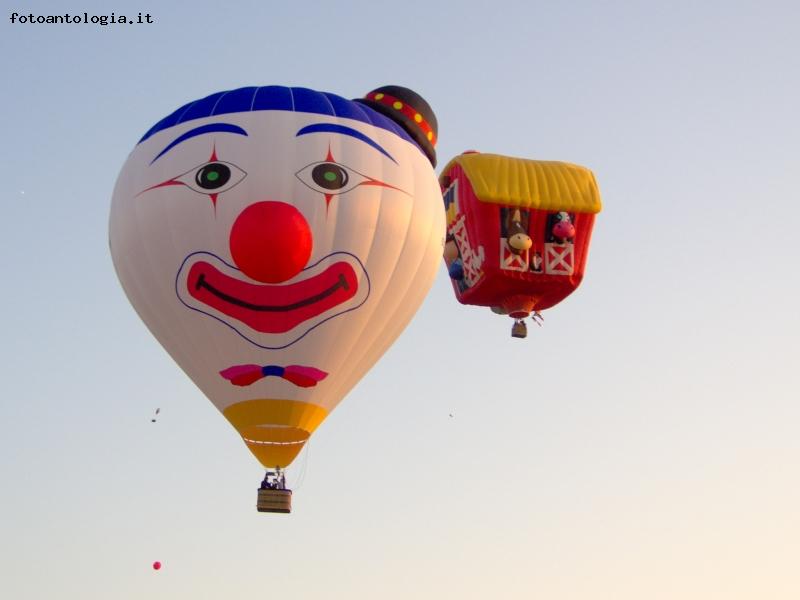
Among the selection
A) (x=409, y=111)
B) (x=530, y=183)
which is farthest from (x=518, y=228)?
(x=409, y=111)

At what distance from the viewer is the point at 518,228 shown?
22281mm

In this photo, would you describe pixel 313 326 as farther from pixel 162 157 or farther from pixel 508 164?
pixel 508 164

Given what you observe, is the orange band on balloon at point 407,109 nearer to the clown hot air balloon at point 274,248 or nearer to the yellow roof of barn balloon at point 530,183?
the clown hot air balloon at point 274,248

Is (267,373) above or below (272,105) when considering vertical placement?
below

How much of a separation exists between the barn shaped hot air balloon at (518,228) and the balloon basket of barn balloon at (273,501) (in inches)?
241

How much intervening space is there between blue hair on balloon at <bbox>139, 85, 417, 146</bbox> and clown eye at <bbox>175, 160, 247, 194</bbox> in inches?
35.4

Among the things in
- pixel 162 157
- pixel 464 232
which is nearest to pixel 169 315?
pixel 162 157

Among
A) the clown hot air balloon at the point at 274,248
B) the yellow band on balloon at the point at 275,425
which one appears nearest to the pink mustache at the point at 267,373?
the clown hot air balloon at the point at 274,248

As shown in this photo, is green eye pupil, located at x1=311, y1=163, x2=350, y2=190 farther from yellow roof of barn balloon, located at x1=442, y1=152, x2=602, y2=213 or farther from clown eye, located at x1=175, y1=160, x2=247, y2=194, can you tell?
yellow roof of barn balloon, located at x1=442, y1=152, x2=602, y2=213

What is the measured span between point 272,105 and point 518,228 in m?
6.08

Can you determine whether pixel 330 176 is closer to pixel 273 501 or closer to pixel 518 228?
pixel 273 501

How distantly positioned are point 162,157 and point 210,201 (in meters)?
1.03

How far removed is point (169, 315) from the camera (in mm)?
17016

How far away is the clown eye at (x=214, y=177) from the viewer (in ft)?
54.3
